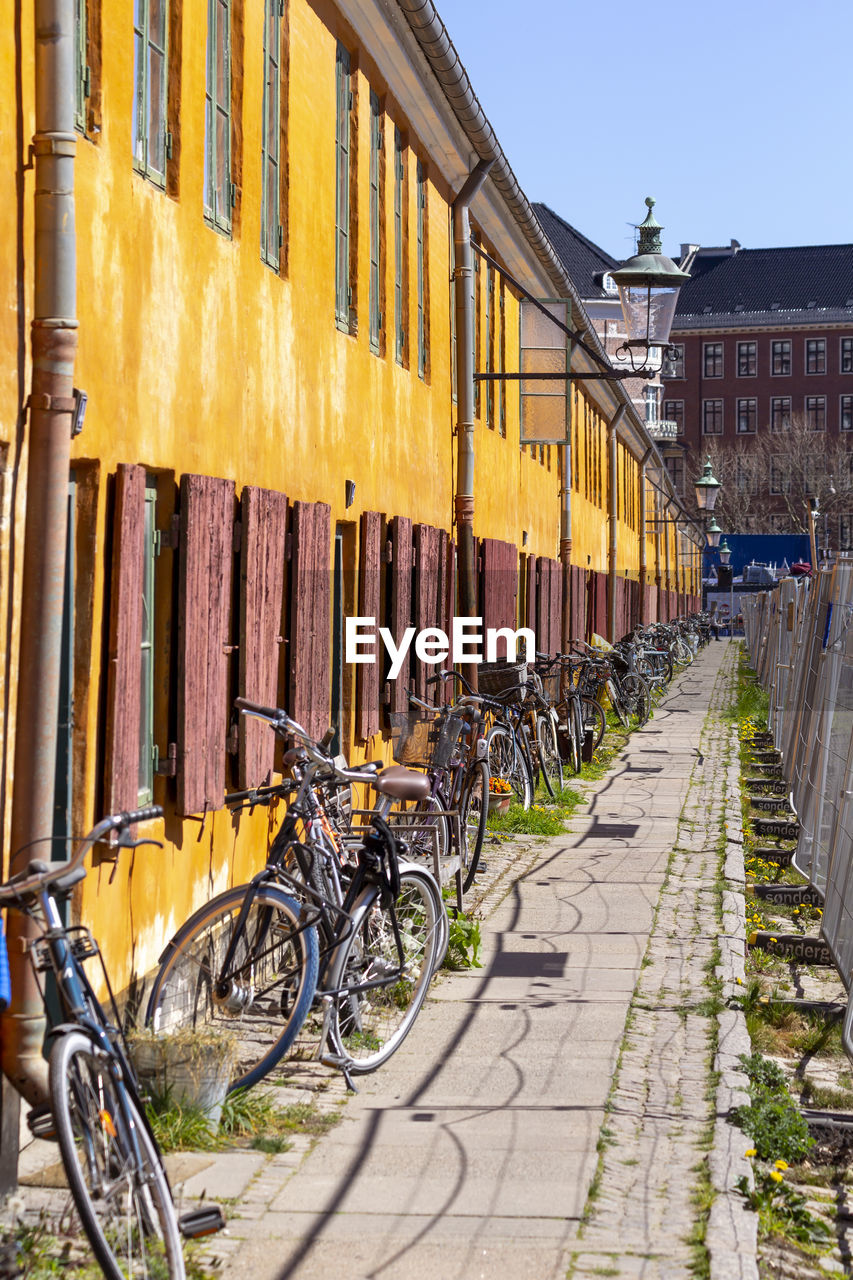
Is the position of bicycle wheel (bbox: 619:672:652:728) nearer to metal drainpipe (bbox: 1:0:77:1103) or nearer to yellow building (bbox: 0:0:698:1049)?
yellow building (bbox: 0:0:698:1049)

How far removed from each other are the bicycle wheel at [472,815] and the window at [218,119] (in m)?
4.30

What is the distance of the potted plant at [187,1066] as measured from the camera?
5.39 m

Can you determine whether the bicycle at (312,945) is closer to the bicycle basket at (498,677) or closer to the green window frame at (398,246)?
the green window frame at (398,246)

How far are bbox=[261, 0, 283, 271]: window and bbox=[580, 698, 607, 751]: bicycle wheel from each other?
1069 centimetres

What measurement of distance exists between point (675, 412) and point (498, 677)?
85.1 metres

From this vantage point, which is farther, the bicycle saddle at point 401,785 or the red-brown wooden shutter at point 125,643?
the bicycle saddle at point 401,785

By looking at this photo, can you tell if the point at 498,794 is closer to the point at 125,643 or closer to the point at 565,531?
the point at 125,643

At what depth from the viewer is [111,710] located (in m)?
5.69

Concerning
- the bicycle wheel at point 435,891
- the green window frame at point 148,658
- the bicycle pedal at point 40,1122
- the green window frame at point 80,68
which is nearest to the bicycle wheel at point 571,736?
the bicycle wheel at point 435,891

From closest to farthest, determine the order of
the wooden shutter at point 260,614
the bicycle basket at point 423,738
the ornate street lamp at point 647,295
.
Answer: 1. the wooden shutter at point 260,614
2. the bicycle basket at point 423,738
3. the ornate street lamp at point 647,295

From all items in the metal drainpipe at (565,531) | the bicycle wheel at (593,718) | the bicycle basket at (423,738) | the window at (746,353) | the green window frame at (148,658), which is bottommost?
the bicycle wheel at (593,718)

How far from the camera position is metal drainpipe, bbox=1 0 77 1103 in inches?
198

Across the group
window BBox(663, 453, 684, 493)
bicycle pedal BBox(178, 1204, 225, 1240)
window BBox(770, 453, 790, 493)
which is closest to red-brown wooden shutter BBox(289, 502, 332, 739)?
bicycle pedal BBox(178, 1204, 225, 1240)

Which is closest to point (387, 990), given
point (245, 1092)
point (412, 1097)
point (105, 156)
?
point (412, 1097)
